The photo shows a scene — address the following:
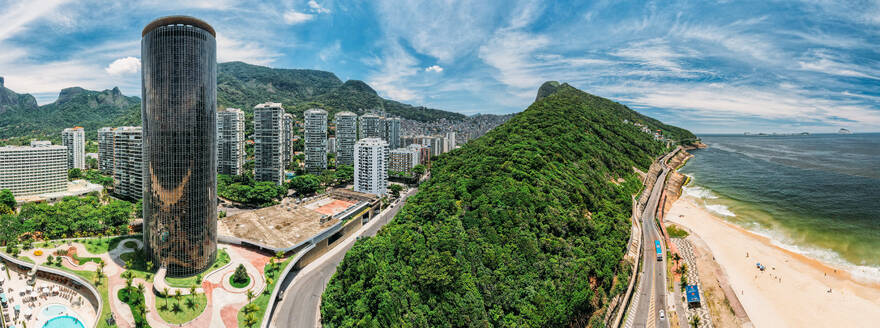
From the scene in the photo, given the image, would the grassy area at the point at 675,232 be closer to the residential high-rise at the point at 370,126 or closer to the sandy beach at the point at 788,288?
the sandy beach at the point at 788,288

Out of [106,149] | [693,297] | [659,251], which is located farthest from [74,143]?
[693,297]

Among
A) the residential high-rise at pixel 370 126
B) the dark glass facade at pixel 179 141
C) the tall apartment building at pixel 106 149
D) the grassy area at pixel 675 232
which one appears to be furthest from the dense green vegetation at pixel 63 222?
the grassy area at pixel 675 232

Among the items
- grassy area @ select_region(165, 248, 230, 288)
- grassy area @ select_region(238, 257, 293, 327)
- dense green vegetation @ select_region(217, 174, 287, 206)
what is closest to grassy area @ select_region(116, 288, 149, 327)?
grassy area @ select_region(165, 248, 230, 288)

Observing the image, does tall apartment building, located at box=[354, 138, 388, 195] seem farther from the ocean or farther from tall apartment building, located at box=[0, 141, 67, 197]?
the ocean

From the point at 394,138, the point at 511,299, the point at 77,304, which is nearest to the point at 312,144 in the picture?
the point at 394,138

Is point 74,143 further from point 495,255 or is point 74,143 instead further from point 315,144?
point 495,255
